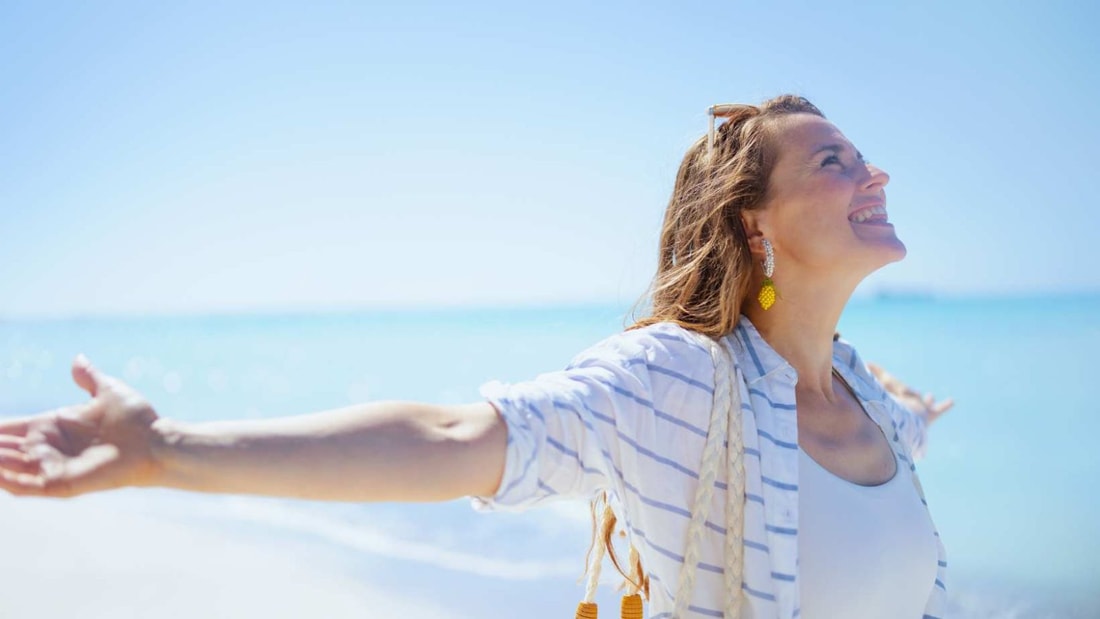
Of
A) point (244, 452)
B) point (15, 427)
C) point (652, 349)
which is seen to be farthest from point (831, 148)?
point (15, 427)

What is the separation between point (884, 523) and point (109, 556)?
4.65 meters

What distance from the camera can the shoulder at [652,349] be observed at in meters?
1.74

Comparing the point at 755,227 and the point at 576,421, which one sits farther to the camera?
the point at 755,227

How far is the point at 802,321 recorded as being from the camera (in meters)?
2.24

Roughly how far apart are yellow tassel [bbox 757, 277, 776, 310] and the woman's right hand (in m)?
1.50

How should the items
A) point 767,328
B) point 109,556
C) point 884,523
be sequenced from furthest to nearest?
point 109,556, point 767,328, point 884,523

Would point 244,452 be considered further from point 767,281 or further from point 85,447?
point 767,281

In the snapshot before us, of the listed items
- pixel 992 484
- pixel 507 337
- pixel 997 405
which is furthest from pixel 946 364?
pixel 507 337

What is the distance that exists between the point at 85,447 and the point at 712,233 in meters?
1.53

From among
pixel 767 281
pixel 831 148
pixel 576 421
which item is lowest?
pixel 576 421

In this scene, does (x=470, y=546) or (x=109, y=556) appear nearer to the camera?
(x=109, y=556)

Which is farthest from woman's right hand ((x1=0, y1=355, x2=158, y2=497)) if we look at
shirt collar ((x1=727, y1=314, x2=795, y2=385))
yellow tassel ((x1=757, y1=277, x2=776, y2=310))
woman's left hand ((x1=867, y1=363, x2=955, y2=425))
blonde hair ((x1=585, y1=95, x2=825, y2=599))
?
woman's left hand ((x1=867, y1=363, x2=955, y2=425))

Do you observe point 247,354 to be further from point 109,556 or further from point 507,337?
point 109,556

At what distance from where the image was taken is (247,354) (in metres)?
25.7
